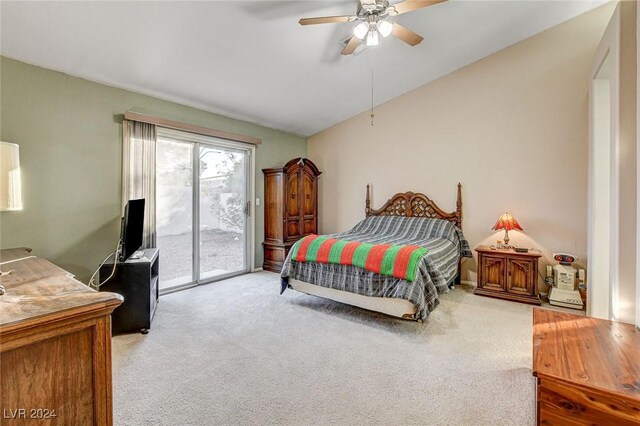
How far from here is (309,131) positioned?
5859 mm

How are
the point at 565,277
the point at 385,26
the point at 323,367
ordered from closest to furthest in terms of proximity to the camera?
the point at 323,367
the point at 385,26
the point at 565,277

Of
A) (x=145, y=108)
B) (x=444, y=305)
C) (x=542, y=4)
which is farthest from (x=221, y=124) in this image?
(x=542, y=4)

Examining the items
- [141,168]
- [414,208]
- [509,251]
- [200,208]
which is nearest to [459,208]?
[414,208]

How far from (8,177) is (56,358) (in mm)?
1119

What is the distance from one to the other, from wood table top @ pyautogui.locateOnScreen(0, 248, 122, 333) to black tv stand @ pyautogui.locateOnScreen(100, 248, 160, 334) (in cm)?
112

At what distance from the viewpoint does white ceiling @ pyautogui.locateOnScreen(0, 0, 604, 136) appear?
2.49 m

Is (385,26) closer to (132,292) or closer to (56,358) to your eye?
(56,358)

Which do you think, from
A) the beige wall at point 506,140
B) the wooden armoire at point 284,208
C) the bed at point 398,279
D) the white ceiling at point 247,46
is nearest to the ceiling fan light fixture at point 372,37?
the white ceiling at point 247,46

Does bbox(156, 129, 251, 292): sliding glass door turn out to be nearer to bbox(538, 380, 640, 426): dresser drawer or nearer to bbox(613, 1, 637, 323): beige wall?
bbox(538, 380, 640, 426): dresser drawer

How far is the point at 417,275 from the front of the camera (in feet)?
9.00

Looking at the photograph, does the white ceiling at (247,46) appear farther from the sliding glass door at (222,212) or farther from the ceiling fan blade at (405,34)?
the sliding glass door at (222,212)

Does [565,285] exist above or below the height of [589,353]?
below

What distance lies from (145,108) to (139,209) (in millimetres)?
1471

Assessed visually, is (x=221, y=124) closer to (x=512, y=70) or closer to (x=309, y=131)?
(x=309, y=131)
